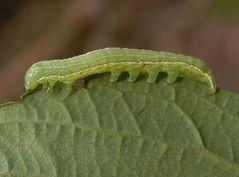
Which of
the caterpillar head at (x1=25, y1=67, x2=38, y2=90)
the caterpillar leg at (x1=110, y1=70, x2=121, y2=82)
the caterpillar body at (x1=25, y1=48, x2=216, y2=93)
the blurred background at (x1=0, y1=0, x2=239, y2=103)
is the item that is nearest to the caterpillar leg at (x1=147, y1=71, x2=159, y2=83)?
the caterpillar body at (x1=25, y1=48, x2=216, y2=93)

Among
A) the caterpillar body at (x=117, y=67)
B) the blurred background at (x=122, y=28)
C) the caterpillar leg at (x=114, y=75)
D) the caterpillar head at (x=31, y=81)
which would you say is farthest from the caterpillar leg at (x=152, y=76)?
the blurred background at (x=122, y=28)

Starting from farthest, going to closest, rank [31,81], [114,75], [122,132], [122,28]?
[122,28]
[31,81]
[114,75]
[122,132]

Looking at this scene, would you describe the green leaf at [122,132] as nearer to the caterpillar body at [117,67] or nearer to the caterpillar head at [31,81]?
the caterpillar body at [117,67]

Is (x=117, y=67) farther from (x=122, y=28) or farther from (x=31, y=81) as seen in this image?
(x=122, y=28)

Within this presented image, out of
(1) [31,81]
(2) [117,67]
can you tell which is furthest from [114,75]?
(1) [31,81]

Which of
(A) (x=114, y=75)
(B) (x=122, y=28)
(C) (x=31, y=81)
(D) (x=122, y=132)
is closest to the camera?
(D) (x=122, y=132)

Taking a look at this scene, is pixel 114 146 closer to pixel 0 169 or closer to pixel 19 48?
pixel 0 169
